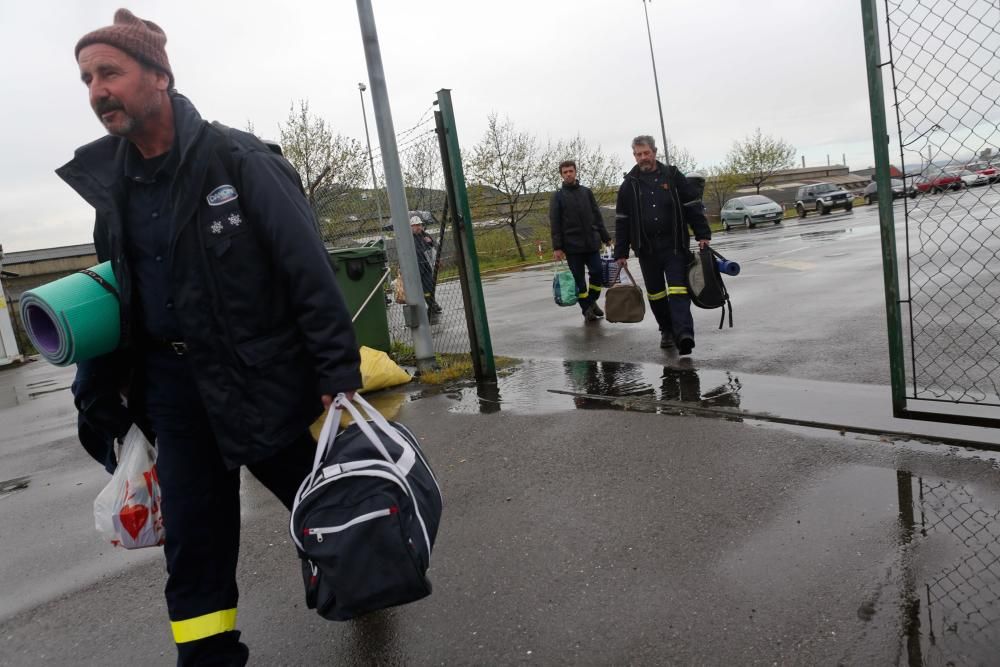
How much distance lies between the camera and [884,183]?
12.7ft

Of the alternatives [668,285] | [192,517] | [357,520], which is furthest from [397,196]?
[357,520]

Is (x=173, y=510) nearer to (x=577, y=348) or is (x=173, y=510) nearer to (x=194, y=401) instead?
(x=194, y=401)

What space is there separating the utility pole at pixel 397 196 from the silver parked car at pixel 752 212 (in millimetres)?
27918

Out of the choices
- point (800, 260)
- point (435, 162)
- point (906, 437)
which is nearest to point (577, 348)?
point (435, 162)

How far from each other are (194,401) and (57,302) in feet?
1.72

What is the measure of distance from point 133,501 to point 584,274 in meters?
7.17

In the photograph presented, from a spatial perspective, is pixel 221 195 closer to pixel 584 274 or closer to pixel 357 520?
pixel 357 520

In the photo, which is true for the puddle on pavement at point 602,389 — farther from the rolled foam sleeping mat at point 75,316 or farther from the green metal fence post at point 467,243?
the rolled foam sleeping mat at point 75,316

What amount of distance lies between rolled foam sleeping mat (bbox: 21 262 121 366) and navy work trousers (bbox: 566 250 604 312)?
23.0ft

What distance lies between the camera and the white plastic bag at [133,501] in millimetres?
2682

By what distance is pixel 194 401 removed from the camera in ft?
8.43

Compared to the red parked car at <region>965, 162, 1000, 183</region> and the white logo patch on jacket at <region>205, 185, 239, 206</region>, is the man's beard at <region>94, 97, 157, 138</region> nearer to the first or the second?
the white logo patch on jacket at <region>205, 185, 239, 206</region>

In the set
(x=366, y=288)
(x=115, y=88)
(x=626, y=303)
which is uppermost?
(x=115, y=88)

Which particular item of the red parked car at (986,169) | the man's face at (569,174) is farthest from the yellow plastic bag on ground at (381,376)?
the red parked car at (986,169)
